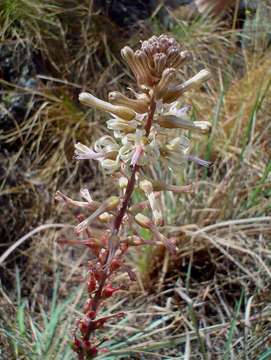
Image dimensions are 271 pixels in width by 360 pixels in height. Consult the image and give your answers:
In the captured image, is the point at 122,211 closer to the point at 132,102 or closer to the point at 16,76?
the point at 132,102

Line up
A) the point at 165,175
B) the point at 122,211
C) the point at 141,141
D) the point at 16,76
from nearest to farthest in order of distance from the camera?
the point at 141,141
the point at 122,211
the point at 165,175
the point at 16,76

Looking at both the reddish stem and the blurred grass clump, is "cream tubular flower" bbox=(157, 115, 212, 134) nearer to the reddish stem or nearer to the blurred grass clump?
the reddish stem

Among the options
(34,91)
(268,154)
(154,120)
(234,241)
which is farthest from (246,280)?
(34,91)

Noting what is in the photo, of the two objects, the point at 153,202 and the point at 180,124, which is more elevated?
the point at 180,124

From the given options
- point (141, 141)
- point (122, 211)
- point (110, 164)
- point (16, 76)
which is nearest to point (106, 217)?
point (122, 211)

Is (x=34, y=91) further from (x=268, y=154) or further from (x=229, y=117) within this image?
(x=268, y=154)

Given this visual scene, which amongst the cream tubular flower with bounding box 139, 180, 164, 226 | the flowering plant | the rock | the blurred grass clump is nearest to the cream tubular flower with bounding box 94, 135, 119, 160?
the flowering plant

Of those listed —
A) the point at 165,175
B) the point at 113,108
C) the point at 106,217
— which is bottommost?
the point at 165,175

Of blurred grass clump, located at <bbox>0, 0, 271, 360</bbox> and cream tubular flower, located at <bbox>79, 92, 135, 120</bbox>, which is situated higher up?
cream tubular flower, located at <bbox>79, 92, 135, 120</bbox>

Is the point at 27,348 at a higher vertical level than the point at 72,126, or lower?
lower
